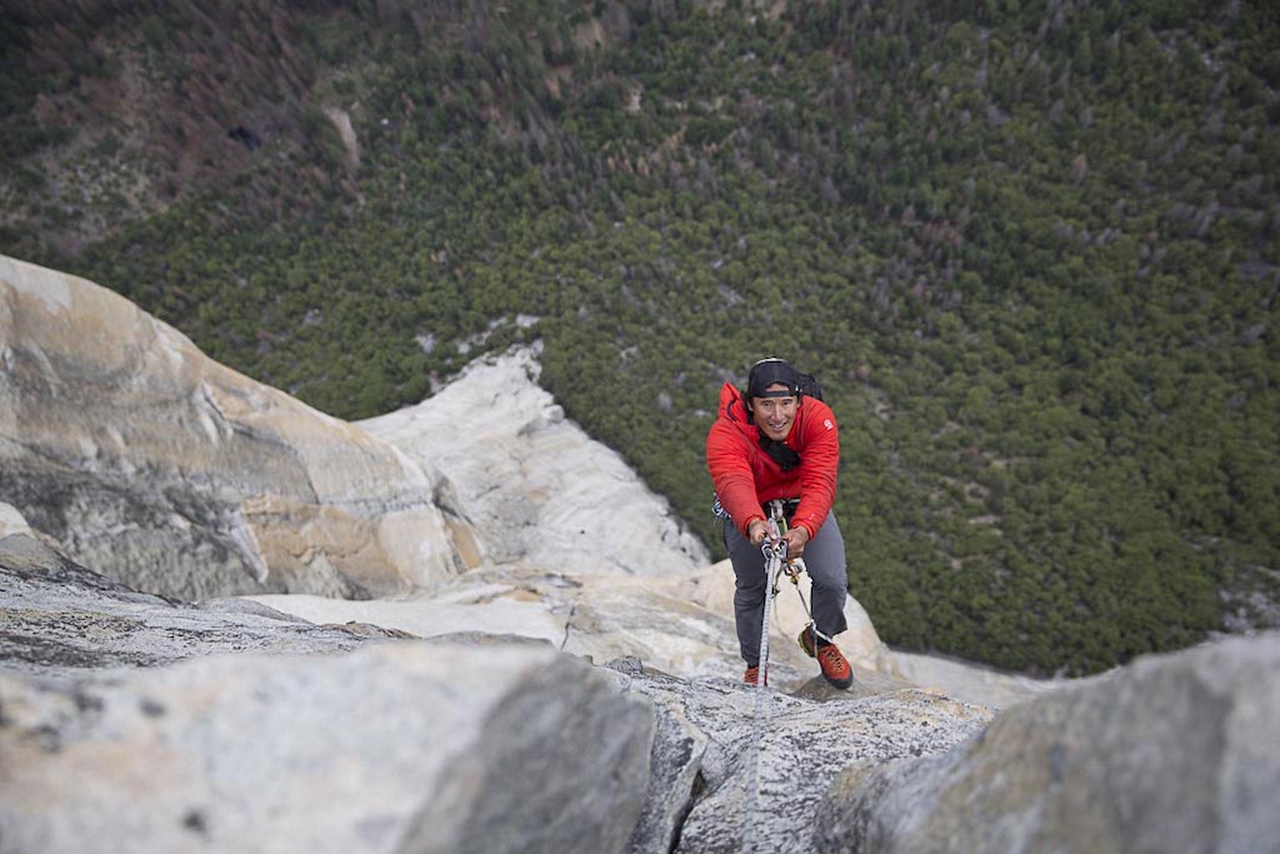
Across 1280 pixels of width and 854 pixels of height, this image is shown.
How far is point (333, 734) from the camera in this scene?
147 centimetres

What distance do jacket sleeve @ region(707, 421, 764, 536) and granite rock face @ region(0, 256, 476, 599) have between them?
7.10 meters

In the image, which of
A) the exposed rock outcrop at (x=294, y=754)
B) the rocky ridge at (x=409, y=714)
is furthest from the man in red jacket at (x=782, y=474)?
the exposed rock outcrop at (x=294, y=754)

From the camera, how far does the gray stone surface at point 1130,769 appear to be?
1154 millimetres

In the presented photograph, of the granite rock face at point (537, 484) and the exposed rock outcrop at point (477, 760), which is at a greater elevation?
the exposed rock outcrop at point (477, 760)

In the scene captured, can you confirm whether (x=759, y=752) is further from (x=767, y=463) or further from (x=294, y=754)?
(x=294, y=754)

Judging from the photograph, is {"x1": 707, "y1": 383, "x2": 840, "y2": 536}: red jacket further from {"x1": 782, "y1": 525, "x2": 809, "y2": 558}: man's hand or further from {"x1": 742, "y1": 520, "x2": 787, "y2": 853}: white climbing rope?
{"x1": 742, "y1": 520, "x2": 787, "y2": 853}: white climbing rope

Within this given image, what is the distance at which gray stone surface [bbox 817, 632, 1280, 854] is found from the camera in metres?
1.15

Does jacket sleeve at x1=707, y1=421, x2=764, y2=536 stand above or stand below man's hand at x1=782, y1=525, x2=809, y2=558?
above

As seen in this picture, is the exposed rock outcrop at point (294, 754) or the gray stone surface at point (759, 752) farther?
the gray stone surface at point (759, 752)

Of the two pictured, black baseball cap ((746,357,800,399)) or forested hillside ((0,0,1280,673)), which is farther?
forested hillside ((0,0,1280,673))

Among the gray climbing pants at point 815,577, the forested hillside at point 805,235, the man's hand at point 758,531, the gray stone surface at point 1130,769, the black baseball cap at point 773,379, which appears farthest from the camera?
the forested hillside at point 805,235

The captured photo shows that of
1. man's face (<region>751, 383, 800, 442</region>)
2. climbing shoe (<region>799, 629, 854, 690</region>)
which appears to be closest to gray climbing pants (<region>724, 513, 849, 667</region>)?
climbing shoe (<region>799, 629, 854, 690</region>)

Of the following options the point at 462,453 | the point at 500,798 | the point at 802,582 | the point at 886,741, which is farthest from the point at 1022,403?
the point at 500,798

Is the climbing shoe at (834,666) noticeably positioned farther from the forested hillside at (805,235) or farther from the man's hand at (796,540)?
the forested hillside at (805,235)
